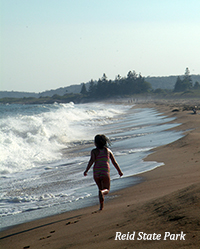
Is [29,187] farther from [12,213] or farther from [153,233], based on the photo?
[153,233]

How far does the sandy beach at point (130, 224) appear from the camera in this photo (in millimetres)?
3385

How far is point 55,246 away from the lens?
392cm

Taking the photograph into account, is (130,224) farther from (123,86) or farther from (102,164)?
(123,86)

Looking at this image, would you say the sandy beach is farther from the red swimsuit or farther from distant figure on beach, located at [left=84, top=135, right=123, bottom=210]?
the red swimsuit

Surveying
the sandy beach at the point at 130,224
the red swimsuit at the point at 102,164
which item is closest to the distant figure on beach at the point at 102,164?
the red swimsuit at the point at 102,164

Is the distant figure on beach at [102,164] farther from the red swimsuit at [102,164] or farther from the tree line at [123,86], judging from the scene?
the tree line at [123,86]

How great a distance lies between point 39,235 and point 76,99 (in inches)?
6192

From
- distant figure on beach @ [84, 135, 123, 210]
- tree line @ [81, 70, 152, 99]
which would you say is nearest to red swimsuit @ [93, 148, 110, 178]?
distant figure on beach @ [84, 135, 123, 210]

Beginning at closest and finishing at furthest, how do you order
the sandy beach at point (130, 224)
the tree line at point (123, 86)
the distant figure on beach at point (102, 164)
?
1. the sandy beach at point (130, 224)
2. the distant figure on beach at point (102, 164)
3. the tree line at point (123, 86)

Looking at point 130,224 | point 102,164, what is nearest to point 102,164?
point 102,164

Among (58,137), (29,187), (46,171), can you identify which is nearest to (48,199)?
(29,187)


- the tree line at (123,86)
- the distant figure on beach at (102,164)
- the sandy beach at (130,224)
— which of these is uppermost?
the tree line at (123,86)

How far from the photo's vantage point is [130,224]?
405cm

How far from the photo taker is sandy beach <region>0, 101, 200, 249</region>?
338cm
